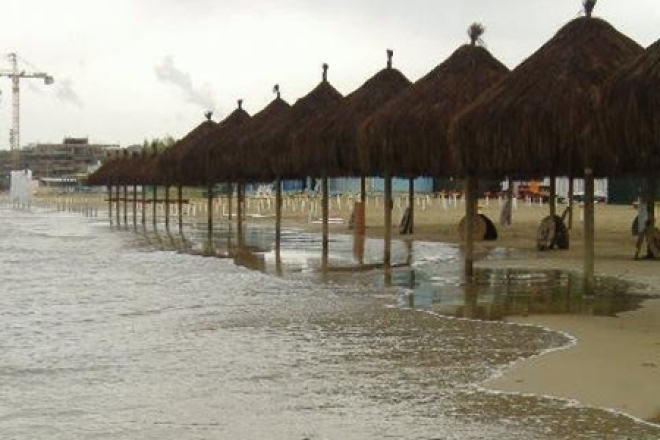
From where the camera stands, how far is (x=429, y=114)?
15.6 metres

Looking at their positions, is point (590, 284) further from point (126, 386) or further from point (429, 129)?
point (126, 386)

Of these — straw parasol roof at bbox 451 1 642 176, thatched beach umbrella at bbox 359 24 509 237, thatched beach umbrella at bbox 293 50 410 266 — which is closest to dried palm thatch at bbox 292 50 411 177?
thatched beach umbrella at bbox 293 50 410 266

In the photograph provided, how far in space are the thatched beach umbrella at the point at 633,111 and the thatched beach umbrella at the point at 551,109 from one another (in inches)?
26.8

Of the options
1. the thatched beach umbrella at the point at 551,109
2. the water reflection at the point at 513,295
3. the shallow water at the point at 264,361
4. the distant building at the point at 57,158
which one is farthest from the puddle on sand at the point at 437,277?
the distant building at the point at 57,158

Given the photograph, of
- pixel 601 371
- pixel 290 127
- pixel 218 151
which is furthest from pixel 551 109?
pixel 218 151

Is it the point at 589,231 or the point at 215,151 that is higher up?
the point at 215,151

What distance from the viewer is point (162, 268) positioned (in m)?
17.6

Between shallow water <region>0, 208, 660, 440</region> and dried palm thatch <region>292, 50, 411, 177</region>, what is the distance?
Answer: 354 cm

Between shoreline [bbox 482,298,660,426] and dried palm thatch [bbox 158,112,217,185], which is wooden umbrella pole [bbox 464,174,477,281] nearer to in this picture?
shoreline [bbox 482,298,660,426]

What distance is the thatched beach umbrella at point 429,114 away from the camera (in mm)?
15531

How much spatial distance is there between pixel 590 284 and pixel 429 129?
4.28m

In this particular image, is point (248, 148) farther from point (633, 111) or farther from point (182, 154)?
point (633, 111)

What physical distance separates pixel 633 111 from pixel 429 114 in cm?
581

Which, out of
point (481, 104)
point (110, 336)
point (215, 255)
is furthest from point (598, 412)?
point (215, 255)
